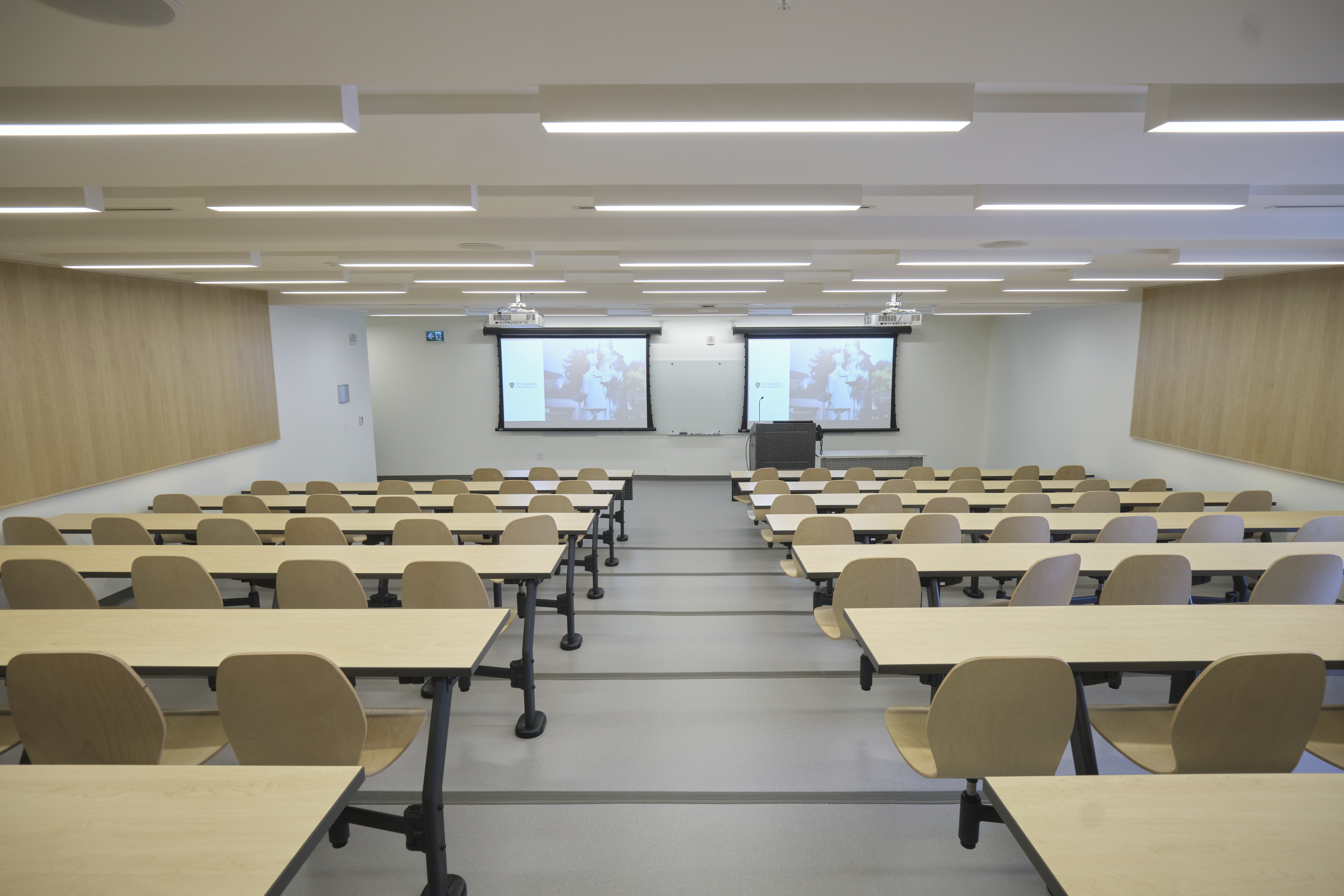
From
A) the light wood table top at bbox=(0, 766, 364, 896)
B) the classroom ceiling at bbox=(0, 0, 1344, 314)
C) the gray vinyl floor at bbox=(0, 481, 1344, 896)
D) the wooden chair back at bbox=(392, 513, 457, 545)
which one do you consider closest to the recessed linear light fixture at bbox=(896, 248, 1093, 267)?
the classroom ceiling at bbox=(0, 0, 1344, 314)

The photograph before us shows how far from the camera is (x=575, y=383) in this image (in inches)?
441

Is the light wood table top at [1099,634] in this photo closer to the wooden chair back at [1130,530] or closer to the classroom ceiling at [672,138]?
the wooden chair back at [1130,530]

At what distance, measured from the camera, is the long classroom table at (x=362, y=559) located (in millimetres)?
3225

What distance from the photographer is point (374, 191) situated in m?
3.17

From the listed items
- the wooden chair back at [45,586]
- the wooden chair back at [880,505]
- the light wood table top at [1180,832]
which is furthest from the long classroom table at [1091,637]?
the wooden chair back at [45,586]

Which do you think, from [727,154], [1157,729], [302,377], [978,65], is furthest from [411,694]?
[302,377]

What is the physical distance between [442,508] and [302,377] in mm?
4467

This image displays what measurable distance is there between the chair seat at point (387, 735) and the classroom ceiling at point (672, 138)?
209cm

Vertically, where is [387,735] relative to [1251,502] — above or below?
below


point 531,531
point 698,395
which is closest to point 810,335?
point 698,395

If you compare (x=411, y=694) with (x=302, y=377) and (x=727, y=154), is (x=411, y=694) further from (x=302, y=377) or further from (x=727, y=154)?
(x=302, y=377)

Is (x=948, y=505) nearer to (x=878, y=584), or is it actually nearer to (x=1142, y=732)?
(x=878, y=584)

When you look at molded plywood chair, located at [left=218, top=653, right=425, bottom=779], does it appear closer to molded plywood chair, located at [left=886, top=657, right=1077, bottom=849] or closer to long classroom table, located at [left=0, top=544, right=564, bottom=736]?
long classroom table, located at [left=0, top=544, right=564, bottom=736]

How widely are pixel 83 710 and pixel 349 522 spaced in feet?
9.02
